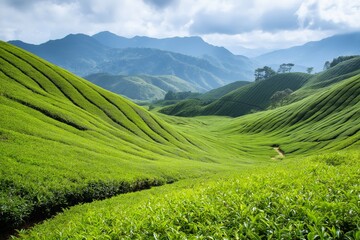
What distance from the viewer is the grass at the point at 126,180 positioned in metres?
10.3

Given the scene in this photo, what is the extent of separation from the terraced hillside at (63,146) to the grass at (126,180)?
0.43 ft

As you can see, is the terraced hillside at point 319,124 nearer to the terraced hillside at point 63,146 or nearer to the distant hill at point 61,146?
the terraced hillside at point 63,146

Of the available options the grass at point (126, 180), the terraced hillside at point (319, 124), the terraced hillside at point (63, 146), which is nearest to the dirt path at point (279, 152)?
the terraced hillside at point (319, 124)

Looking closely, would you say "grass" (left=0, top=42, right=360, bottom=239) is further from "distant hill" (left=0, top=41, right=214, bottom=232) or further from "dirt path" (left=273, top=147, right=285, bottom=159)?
"dirt path" (left=273, top=147, right=285, bottom=159)

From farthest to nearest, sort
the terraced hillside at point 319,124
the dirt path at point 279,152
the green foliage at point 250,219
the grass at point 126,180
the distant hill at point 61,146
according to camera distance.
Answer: the dirt path at point 279,152 < the terraced hillside at point 319,124 < the distant hill at point 61,146 < the grass at point 126,180 < the green foliage at point 250,219

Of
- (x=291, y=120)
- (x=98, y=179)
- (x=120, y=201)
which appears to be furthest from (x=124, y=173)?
(x=291, y=120)

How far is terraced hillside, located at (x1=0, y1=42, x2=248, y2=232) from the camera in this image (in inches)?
985

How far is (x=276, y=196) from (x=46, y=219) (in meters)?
19.9

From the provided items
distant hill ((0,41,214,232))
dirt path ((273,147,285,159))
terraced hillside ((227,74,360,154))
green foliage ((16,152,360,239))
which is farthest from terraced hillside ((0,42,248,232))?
terraced hillside ((227,74,360,154))

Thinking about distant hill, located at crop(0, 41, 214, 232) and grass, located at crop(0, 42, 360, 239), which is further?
distant hill, located at crop(0, 41, 214, 232)

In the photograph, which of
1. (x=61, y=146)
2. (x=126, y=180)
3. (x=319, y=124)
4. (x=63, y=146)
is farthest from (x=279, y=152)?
(x=61, y=146)

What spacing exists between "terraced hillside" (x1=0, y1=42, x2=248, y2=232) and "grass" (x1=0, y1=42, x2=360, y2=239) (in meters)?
0.13

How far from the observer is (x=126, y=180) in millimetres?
33312

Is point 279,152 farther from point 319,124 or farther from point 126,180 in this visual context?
point 126,180
